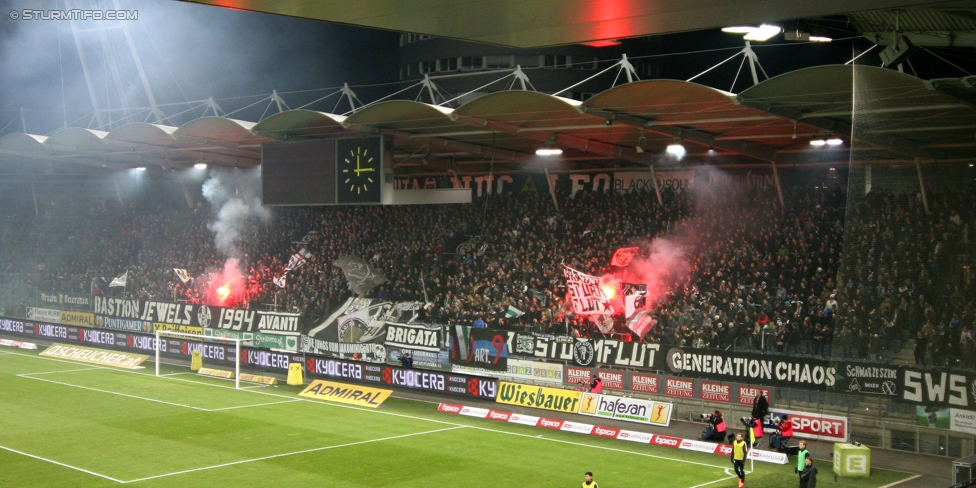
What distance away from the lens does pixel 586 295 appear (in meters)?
31.0

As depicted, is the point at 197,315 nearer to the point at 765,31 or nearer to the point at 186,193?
the point at 186,193

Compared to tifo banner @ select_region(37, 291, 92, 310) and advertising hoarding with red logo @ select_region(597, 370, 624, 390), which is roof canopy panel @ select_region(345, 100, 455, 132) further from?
tifo banner @ select_region(37, 291, 92, 310)

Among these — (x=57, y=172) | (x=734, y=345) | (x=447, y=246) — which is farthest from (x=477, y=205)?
(x=57, y=172)

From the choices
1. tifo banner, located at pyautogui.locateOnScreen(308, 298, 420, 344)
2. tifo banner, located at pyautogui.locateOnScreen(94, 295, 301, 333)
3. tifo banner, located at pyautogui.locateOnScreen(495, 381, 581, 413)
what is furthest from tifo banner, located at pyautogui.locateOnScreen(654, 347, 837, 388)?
tifo banner, located at pyautogui.locateOnScreen(94, 295, 301, 333)

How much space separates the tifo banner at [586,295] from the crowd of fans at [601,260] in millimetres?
511

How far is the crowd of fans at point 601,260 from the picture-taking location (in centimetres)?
1450

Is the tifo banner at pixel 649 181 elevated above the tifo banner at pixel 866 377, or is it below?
above

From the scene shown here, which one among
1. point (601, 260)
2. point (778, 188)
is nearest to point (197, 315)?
point (601, 260)

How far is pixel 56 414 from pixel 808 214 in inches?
988

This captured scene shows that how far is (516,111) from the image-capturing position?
27.2 metres

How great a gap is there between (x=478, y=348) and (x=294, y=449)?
8.82m

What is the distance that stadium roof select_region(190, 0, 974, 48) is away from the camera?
7.58m

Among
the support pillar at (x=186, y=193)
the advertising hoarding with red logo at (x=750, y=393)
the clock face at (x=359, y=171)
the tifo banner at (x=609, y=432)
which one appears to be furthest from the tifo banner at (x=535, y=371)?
the support pillar at (x=186, y=193)

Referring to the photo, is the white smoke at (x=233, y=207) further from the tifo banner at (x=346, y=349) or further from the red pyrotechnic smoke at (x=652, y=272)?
the red pyrotechnic smoke at (x=652, y=272)
